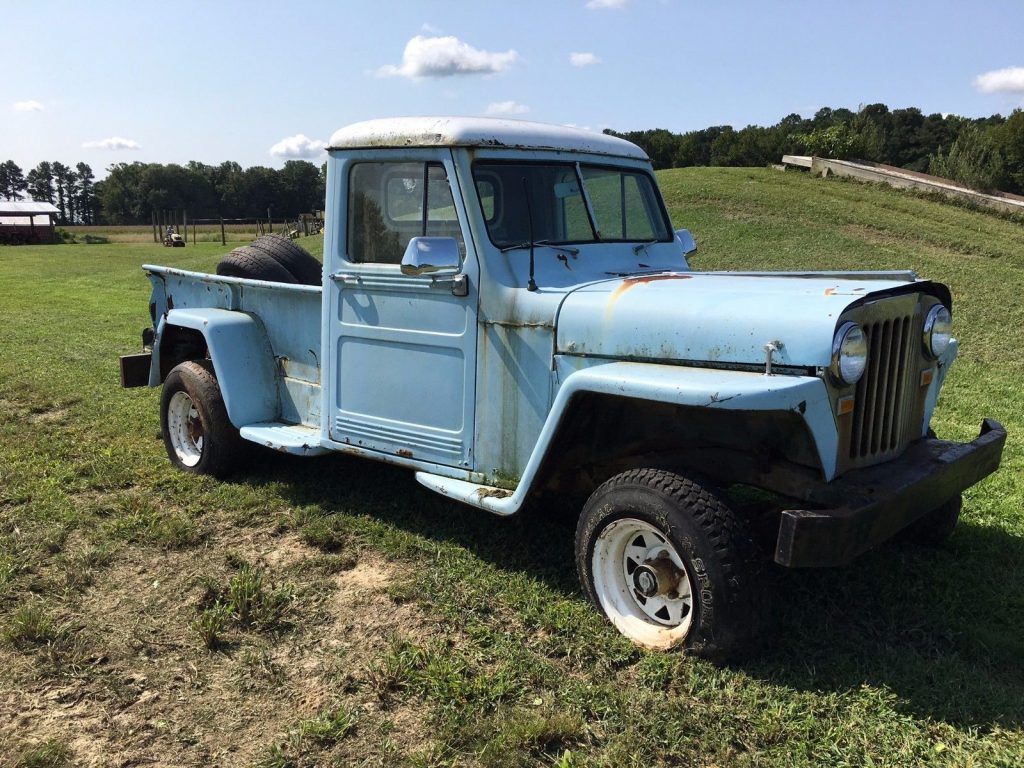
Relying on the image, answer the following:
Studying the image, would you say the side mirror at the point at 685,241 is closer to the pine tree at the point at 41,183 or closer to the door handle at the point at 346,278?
the door handle at the point at 346,278

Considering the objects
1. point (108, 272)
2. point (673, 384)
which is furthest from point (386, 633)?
point (108, 272)

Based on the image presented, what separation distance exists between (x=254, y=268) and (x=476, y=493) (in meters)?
2.70

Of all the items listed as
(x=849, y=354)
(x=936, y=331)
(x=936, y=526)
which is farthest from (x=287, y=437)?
(x=936, y=526)

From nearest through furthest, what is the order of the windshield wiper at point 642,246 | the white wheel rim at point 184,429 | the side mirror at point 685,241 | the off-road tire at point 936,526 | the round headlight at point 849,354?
the round headlight at point 849,354 → the off-road tire at point 936,526 → the windshield wiper at point 642,246 → the side mirror at point 685,241 → the white wheel rim at point 184,429

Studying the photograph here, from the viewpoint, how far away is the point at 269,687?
3.08m

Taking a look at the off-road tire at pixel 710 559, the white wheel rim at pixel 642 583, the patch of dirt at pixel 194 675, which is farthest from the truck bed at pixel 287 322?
the off-road tire at pixel 710 559

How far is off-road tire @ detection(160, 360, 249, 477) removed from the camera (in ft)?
16.7

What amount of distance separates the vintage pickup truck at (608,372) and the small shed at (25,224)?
1629 inches

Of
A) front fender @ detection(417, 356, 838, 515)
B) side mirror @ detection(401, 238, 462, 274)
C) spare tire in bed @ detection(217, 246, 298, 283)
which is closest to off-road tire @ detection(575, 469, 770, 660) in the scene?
front fender @ detection(417, 356, 838, 515)

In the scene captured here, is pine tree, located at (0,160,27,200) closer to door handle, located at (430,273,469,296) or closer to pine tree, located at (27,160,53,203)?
pine tree, located at (27,160,53,203)

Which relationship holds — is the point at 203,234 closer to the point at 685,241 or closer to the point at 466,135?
the point at 685,241

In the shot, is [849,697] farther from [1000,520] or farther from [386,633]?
[1000,520]

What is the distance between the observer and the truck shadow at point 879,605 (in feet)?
9.84

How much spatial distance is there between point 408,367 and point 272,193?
76307mm
